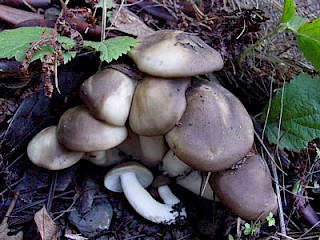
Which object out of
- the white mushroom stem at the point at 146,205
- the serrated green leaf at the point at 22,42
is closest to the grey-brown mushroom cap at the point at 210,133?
the white mushroom stem at the point at 146,205

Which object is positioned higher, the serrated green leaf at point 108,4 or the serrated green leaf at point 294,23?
the serrated green leaf at point 294,23

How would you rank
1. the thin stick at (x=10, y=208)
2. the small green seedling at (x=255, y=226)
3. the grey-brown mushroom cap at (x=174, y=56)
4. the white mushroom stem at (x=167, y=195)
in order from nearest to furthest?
1. the grey-brown mushroom cap at (x=174, y=56)
2. the small green seedling at (x=255, y=226)
3. the thin stick at (x=10, y=208)
4. the white mushroom stem at (x=167, y=195)

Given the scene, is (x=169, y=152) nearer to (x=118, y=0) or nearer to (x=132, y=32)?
(x=132, y=32)

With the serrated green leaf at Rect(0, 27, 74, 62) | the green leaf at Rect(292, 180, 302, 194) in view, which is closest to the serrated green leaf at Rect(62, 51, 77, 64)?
the serrated green leaf at Rect(0, 27, 74, 62)

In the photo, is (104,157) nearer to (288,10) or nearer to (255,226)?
(255,226)

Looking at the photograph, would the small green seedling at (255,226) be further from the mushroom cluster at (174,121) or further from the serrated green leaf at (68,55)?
the serrated green leaf at (68,55)

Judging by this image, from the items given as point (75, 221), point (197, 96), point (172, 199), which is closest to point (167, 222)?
point (172, 199)

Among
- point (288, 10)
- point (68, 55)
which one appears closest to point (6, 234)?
point (68, 55)
